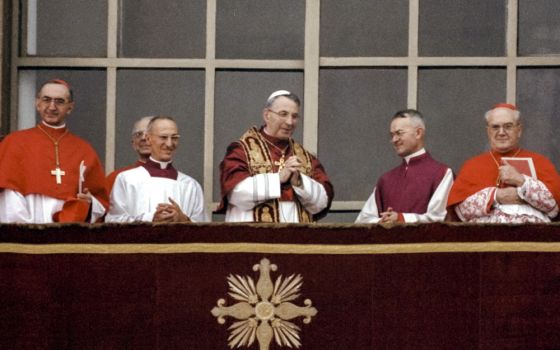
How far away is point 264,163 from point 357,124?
146cm

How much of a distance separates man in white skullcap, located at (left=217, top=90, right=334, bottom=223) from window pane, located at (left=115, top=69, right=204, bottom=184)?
123 centimetres

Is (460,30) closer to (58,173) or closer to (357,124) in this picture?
(357,124)

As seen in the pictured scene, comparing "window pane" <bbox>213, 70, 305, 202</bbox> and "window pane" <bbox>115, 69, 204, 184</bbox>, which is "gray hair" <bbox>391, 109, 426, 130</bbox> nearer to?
"window pane" <bbox>213, 70, 305, 202</bbox>

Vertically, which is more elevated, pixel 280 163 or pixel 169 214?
pixel 280 163

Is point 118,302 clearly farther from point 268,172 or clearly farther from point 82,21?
point 82,21

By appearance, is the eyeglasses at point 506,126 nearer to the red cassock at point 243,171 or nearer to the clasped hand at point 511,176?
the clasped hand at point 511,176

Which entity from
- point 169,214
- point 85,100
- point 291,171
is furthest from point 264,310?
point 85,100

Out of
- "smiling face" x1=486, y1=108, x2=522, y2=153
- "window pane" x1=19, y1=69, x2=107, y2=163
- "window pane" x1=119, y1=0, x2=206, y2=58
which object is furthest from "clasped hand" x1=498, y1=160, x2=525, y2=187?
"window pane" x1=19, y1=69, x2=107, y2=163

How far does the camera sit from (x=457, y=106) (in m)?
11.4

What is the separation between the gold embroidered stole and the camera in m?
10.1

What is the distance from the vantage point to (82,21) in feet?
38.0

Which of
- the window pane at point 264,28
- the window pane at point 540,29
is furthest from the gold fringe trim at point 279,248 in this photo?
the window pane at point 264,28

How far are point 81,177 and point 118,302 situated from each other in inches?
48.5

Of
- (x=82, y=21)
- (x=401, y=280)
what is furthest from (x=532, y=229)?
(x=82, y=21)
